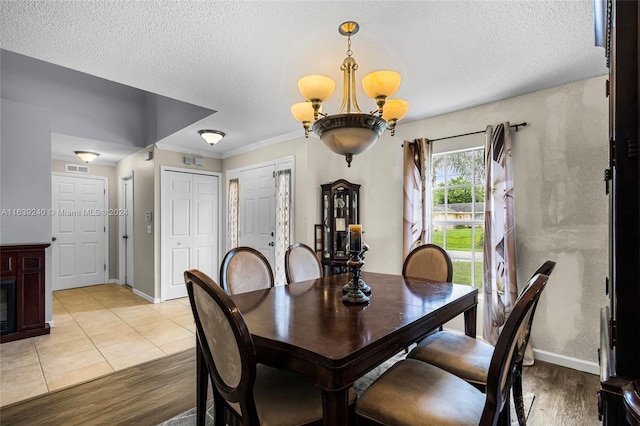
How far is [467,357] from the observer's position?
1.69 m

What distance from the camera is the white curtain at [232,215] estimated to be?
5.46m

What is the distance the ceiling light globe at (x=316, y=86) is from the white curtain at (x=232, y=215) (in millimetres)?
3864

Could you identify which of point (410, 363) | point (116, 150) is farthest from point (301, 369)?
point (116, 150)

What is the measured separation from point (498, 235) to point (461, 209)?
0.54m

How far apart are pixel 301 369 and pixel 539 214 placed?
2663 mm

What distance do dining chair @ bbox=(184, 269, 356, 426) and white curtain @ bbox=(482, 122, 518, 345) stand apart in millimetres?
2158

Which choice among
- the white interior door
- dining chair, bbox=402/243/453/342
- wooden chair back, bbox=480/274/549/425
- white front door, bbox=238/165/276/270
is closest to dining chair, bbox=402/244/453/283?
dining chair, bbox=402/243/453/342

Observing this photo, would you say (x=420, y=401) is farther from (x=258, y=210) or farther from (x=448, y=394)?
(x=258, y=210)

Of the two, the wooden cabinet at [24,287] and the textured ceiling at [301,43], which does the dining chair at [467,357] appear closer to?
the textured ceiling at [301,43]

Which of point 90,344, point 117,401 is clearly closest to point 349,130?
point 117,401

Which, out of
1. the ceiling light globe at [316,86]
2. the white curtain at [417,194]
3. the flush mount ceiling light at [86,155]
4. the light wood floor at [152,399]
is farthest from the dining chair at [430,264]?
the flush mount ceiling light at [86,155]

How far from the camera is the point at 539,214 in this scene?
2.80m

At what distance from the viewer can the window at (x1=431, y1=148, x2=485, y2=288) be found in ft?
10.6

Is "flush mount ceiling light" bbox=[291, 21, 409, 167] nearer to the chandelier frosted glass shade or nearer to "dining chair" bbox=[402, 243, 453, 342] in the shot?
the chandelier frosted glass shade
